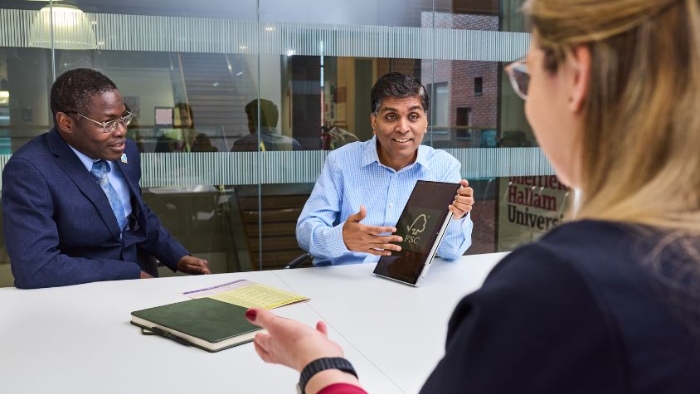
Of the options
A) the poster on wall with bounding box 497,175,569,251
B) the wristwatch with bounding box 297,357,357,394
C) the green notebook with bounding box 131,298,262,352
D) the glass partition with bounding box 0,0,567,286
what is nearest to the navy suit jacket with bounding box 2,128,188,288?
the green notebook with bounding box 131,298,262,352

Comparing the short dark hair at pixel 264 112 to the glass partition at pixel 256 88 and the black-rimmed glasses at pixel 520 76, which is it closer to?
the glass partition at pixel 256 88

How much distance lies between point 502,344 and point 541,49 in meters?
0.33

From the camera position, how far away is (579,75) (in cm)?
66

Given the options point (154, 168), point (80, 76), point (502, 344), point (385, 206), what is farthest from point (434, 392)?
point (154, 168)

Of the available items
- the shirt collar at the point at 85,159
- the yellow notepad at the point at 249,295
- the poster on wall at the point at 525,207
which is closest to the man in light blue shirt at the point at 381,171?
the yellow notepad at the point at 249,295

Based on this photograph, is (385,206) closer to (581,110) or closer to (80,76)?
(80,76)

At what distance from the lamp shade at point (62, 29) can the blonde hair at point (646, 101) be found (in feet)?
11.7

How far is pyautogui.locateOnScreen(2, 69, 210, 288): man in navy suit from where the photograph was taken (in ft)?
7.38

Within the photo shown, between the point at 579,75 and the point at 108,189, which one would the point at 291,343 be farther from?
the point at 108,189

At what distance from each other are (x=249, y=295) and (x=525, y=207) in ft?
10.6

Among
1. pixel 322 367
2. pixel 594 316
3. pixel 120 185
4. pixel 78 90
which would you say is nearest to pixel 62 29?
pixel 78 90

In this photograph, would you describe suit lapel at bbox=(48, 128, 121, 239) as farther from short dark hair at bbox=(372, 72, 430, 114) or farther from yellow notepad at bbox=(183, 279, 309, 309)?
short dark hair at bbox=(372, 72, 430, 114)

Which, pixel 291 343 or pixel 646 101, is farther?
pixel 291 343

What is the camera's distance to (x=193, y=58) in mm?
3873
